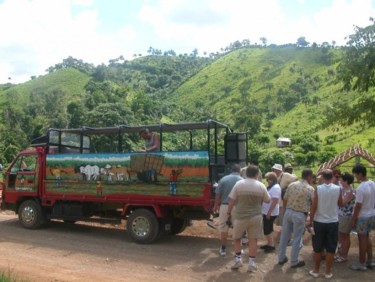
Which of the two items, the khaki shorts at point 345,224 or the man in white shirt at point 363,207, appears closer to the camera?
the man in white shirt at point 363,207

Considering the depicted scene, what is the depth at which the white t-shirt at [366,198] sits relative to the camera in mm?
7137

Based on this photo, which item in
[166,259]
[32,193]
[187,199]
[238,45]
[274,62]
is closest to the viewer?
[166,259]

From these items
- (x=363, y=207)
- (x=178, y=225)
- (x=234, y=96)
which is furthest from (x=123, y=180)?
(x=234, y=96)

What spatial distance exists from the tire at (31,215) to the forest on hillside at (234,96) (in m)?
6.96

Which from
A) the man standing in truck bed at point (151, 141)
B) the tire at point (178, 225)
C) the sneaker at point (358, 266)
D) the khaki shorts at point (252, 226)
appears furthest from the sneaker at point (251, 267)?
the man standing in truck bed at point (151, 141)

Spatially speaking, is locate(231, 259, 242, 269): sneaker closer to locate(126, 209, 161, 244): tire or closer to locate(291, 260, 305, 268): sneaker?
locate(291, 260, 305, 268): sneaker

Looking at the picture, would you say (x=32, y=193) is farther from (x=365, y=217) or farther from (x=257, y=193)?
(x=365, y=217)

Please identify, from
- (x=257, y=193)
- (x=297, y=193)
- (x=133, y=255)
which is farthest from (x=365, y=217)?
(x=133, y=255)

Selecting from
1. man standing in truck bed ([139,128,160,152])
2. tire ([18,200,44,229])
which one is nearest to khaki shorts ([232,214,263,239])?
man standing in truck bed ([139,128,160,152])

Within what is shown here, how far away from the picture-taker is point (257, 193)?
717cm

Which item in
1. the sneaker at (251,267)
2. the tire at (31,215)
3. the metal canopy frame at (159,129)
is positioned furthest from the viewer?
the tire at (31,215)

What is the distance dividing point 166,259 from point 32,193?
4.33m

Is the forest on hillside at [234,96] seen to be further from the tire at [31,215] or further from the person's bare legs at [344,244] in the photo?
the tire at [31,215]

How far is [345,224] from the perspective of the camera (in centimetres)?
756
